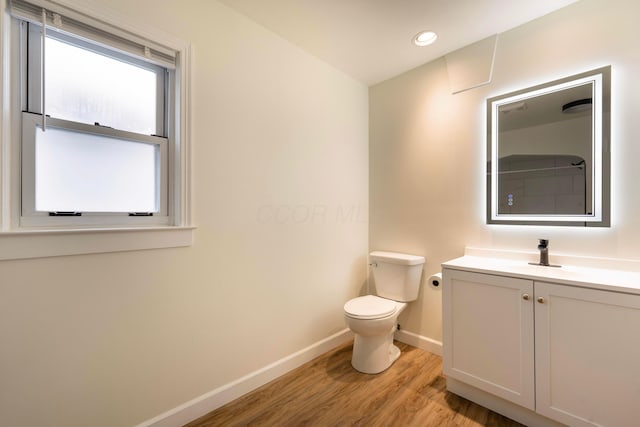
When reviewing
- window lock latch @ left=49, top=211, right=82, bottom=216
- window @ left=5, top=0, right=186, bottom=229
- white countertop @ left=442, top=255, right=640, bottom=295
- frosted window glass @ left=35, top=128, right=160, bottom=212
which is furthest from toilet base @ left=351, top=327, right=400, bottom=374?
window lock latch @ left=49, top=211, right=82, bottom=216

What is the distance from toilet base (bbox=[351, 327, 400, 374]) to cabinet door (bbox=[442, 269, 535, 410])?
42 cm

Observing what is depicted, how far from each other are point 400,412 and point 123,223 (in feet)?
6.00

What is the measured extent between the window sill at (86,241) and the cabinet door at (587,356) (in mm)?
1914

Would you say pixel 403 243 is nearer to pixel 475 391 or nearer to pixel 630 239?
pixel 475 391

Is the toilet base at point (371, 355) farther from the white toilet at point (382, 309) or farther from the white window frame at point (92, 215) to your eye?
the white window frame at point (92, 215)

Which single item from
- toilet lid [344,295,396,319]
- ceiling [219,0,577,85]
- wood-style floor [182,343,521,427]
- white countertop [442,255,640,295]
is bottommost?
wood-style floor [182,343,521,427]

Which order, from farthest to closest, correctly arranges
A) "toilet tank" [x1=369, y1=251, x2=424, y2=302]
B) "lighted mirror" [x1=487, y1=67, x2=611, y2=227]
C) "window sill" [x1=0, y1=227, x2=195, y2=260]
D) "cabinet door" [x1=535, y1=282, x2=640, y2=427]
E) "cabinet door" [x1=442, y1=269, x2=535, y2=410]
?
"toilet tank" [x1=369, y1=251, x2=424, y2=302], "lighted mirror" [x1=487, y1=67, x2=611, y2=227], "cabinet door" [x1=442, y1=269, x2=535, y2=410], "cabinet door" [x1=535, y1=282, x2=640, y2=427], "window sill" [x1=0, y1=227, x2=195, y2=260]

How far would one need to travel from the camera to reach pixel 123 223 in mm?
1392

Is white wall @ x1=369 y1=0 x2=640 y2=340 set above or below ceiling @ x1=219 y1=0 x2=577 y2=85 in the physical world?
below

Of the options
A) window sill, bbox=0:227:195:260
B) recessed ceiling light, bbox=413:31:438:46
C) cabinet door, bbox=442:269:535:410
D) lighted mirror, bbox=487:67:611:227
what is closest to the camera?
window sill, bbox=0:227:195:260

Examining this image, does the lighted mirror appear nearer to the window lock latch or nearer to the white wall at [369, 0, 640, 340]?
the white wall at [369, 0, 640, 340]

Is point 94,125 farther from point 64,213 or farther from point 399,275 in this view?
point 399,275

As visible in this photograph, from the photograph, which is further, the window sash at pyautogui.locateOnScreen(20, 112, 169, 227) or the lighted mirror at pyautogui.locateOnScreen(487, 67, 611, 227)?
the lighted mirror at pyautogui.locateOnScreen(487, 67, 611, 227)

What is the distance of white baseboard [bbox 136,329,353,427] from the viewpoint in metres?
1.46
